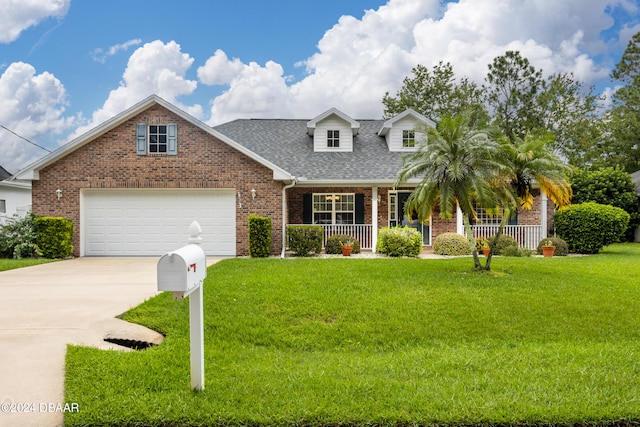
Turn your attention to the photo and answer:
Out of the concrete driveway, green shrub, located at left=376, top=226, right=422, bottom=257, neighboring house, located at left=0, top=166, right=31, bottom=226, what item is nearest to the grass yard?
the concrete driveway

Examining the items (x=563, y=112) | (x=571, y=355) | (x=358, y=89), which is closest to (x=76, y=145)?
(x=571, y=355)

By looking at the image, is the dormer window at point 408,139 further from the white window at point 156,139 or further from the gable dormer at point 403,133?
the white window at point 156,139

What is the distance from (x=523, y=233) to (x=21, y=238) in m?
17.7

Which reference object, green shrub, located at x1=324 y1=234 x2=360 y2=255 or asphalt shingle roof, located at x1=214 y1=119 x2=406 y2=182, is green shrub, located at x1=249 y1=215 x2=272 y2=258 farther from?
asphalt shingle roof, located at x1=214 y1=119 x2=406 y2=182

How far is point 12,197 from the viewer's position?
76.4 feet

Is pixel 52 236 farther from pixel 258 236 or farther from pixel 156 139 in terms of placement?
pixel 258 236

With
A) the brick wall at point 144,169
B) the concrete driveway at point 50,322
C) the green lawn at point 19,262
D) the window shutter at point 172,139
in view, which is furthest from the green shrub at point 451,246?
the green lawn at point 19,262

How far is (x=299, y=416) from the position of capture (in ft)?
10.8

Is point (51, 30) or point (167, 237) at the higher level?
point (51, 30)

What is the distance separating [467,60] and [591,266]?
934 inches

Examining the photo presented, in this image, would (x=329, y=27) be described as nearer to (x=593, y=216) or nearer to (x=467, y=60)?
(x=593, y=216)

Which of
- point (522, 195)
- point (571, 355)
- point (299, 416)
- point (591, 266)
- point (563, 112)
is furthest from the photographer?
point (563, 112)

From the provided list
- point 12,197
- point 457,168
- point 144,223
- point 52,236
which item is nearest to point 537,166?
point 457,168

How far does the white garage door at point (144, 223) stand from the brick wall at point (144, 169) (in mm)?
356
